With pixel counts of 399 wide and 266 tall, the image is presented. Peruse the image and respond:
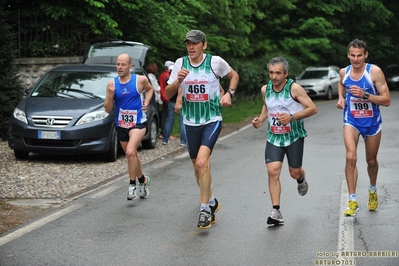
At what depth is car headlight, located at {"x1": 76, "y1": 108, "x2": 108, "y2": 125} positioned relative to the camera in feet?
46.8

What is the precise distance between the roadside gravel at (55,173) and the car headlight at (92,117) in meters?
0.73

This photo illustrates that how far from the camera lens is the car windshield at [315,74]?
3769cm

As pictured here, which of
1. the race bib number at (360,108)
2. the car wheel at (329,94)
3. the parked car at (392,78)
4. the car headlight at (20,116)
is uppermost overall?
the race bib number at (360,108)

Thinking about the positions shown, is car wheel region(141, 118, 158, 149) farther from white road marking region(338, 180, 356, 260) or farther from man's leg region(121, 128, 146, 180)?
white road marking region(338, 180, 356, 260)

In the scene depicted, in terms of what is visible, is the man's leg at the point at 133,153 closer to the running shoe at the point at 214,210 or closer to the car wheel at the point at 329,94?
the running shoe at the point at 214,210

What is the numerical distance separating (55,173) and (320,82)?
81.7ft

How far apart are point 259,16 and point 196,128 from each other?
86.8 feet

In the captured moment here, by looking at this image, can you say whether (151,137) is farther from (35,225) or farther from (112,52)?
(35,225)

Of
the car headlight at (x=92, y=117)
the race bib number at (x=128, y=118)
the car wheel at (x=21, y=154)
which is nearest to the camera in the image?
the race bib number at (x=128, y=118)

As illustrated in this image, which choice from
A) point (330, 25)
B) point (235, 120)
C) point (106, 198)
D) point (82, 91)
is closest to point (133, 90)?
point (106, 198)

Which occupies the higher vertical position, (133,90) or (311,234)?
(133,90)

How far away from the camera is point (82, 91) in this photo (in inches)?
599

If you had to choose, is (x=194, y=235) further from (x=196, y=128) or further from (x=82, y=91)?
(x=82, y=91)

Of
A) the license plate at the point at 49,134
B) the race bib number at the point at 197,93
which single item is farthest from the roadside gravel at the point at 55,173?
the race bib number at the point at 197,93
